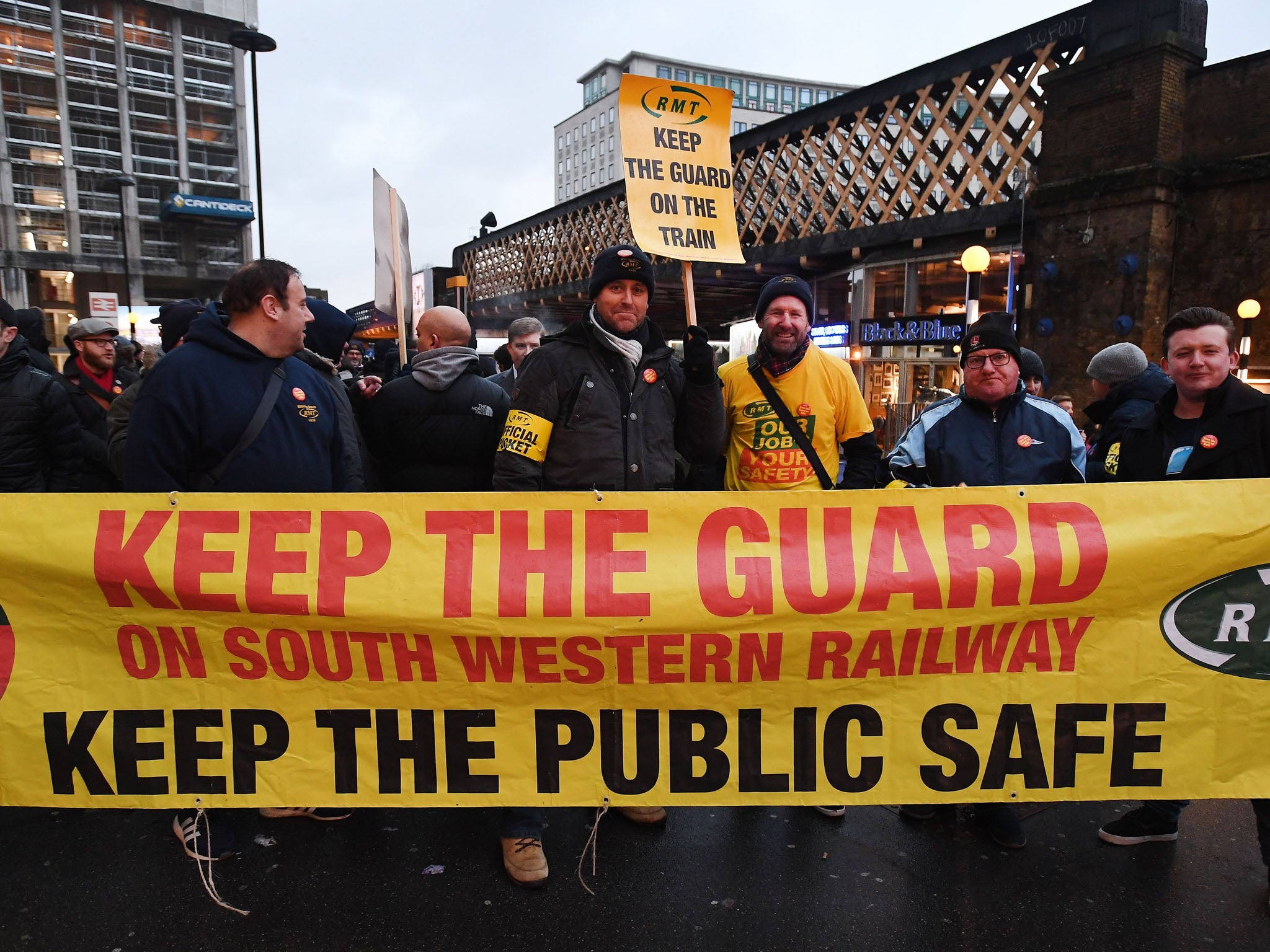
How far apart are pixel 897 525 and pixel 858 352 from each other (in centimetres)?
1798

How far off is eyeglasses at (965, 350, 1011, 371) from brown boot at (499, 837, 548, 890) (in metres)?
2.72

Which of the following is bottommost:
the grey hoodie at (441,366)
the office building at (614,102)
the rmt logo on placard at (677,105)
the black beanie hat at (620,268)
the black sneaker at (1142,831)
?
the black sneaker at (1142,831)

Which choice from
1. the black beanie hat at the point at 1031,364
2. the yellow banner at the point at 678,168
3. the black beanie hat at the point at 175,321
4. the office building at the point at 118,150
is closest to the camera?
the yellow banner at the point at 678,168

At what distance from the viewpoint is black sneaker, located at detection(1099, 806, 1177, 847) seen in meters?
3.42

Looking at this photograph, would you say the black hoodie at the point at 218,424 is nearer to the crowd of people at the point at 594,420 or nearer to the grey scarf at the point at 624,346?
the crowd of people at the point at 594,420

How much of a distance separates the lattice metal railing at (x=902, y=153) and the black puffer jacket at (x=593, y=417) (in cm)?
1251

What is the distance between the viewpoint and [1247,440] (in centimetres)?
319

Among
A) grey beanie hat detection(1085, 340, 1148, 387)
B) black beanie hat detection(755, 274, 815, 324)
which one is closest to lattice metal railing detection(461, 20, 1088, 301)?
grey beanie hat detection(1085, 340, 1148, 387)

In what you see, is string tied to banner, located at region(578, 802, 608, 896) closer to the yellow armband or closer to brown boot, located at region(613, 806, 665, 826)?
brown boot, located at region(613, 806, 665, 826)

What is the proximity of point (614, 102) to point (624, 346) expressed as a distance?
421ft

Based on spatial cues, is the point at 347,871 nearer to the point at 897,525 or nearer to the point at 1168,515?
the point at 897,525

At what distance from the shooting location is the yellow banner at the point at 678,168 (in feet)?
15.8

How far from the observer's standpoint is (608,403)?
138 inches

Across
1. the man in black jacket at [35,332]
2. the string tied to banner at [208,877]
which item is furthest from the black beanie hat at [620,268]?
the man in black jacket at [35,332]
